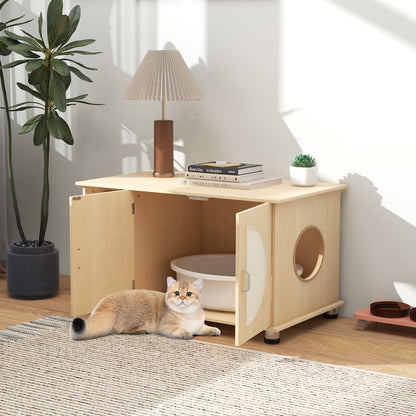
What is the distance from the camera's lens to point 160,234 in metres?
3.31

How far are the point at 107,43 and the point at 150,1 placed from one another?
29 centimetres

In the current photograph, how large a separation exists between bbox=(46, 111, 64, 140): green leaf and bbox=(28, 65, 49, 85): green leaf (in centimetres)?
17

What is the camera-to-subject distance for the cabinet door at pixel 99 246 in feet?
9.71

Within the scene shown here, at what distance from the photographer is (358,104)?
121 inches

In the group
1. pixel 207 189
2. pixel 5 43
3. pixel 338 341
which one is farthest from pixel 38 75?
pixel 338 341

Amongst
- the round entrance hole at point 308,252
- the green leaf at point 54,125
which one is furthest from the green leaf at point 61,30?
the round entrance hole at point 308,252

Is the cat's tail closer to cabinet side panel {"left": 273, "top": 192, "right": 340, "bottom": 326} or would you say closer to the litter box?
the litter box

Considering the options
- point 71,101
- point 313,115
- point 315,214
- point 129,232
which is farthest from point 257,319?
point 71,101

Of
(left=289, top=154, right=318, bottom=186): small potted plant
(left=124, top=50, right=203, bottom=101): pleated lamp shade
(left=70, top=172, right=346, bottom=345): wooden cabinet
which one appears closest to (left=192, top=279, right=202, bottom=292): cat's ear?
(left=70, top=172, right=346, bottom=345): wooden cabinet

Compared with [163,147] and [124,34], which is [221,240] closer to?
[163,147]

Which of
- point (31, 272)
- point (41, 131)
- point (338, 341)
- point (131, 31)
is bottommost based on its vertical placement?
point (338, 341)

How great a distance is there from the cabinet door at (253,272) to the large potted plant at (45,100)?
3.45ft

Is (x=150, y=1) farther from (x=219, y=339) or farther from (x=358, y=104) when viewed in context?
(x=219, y=339)

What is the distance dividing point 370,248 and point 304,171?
43 cm
